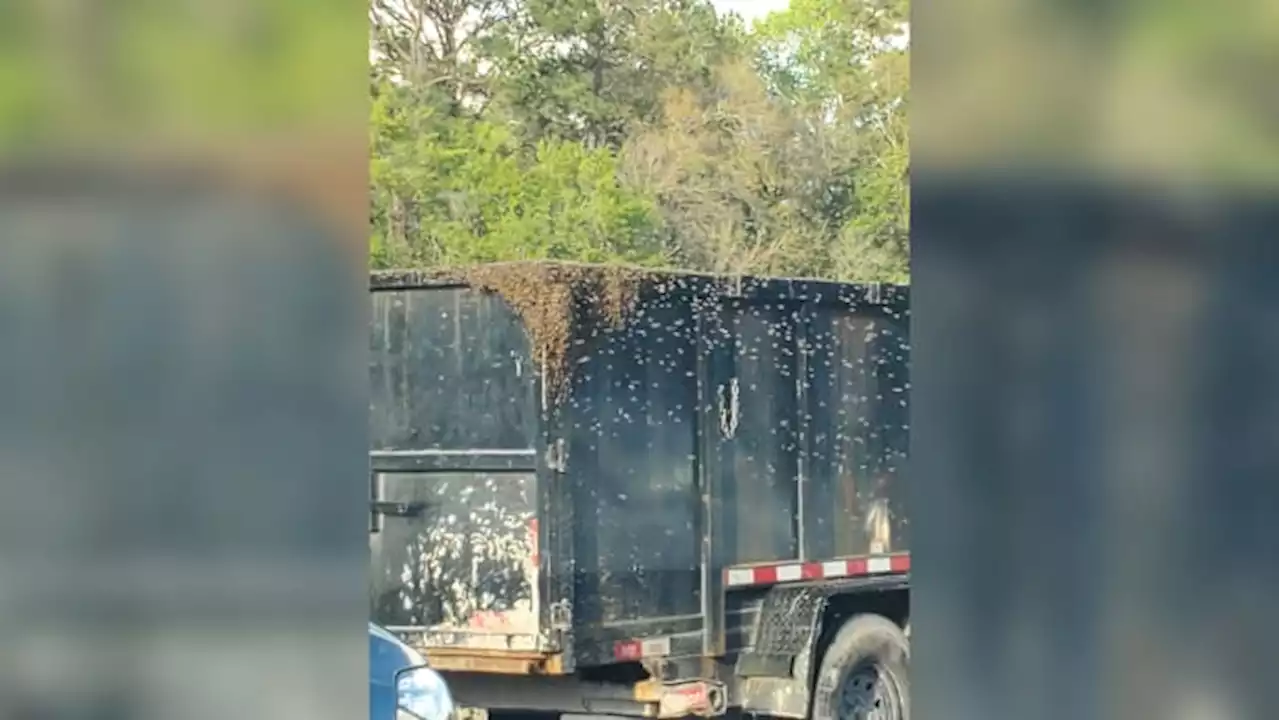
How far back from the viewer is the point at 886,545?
26.9 feet

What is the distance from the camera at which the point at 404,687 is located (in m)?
5.35

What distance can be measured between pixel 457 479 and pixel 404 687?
173 cm

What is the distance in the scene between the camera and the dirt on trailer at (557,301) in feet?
22.8

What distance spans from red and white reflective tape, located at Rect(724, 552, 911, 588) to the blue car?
2.16 meters

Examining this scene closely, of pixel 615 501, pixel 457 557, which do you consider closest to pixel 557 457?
pixel 615 501

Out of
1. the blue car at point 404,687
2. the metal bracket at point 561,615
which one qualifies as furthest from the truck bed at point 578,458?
the blue car at point 404,687

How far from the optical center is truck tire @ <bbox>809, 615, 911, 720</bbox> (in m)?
7.46

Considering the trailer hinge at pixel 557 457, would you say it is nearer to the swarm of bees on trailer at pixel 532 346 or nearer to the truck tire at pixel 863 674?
the swarm of bees on trailer at pixel 532 346

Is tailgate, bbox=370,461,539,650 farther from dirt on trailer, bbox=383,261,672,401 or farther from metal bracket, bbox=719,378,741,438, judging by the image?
metal bracket, bbox=719,378,741,438

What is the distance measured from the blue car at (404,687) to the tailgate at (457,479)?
1382mm
